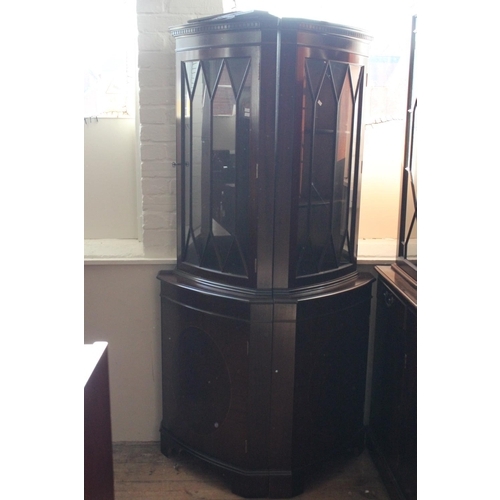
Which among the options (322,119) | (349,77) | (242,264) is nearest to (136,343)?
(242,264)

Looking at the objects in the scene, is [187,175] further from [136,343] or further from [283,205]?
[136,343]

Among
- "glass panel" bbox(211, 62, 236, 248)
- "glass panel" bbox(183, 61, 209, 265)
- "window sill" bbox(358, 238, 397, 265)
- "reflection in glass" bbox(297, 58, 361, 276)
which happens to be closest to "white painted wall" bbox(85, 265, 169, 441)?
"glass panel" bbox(183, 61, 209, 265)

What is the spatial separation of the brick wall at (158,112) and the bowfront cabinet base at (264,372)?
0.77 ft

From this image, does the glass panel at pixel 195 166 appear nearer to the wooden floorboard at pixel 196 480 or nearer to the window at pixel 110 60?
the window at pixel 110 60

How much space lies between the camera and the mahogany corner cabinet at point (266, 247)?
6.98ft

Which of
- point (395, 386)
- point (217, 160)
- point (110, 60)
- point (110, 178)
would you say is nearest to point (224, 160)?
A: point (217, 160)

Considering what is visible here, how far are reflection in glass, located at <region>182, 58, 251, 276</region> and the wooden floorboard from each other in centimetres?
93

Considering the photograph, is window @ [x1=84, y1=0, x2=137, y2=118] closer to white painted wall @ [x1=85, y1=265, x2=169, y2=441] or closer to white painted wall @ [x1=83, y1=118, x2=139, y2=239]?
white painted wall @ [x1=83, y1=118, x2=139, y2=239]

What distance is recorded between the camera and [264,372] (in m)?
2.27

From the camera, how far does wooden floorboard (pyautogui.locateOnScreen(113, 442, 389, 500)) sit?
241 cm

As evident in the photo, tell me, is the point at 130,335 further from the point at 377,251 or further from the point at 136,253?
the point at 377,251

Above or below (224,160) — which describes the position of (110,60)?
above

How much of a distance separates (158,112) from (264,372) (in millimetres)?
1180
